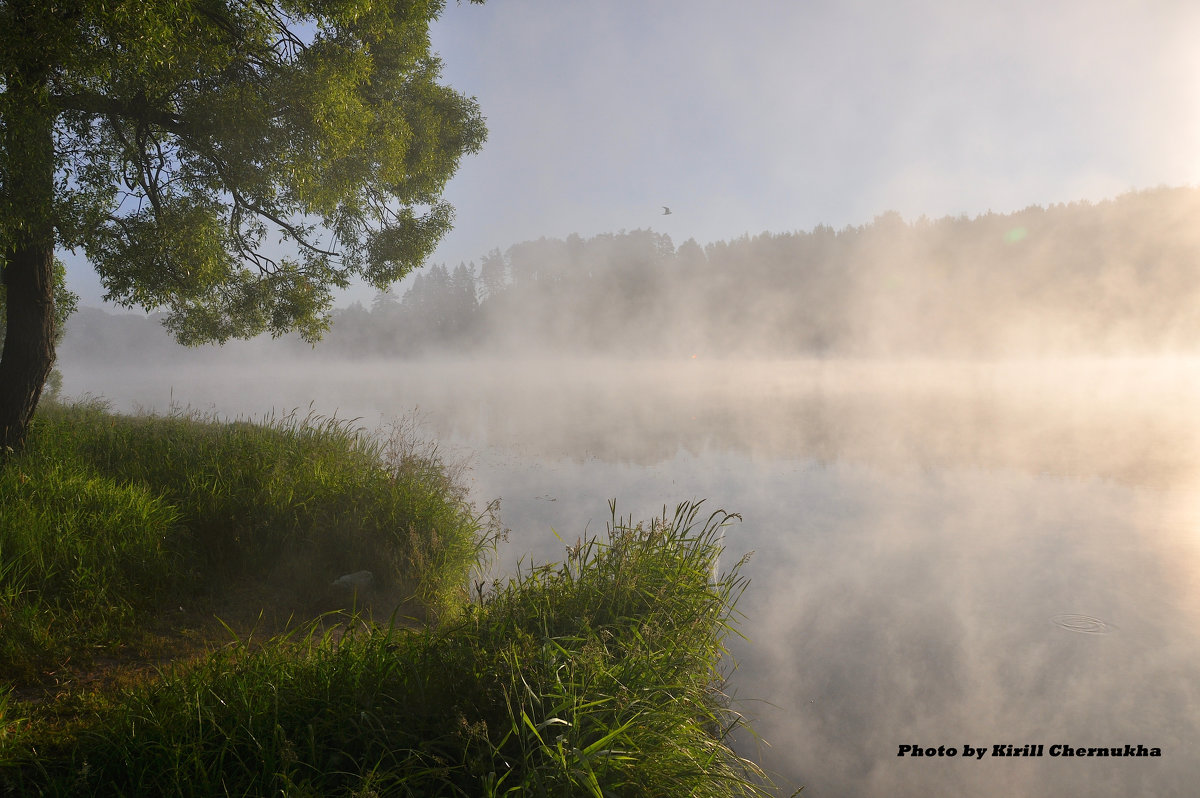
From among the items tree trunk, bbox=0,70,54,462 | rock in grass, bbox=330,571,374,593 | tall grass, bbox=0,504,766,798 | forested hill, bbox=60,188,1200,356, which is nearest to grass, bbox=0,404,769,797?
tall grass, bbox=0,504,766,798

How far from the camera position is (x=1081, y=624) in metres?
6.68

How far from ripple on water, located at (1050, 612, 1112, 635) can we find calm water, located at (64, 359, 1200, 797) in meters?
0.03

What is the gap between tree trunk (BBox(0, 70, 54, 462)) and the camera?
642 centimetres

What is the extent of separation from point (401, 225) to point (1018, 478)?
14885 millimetres

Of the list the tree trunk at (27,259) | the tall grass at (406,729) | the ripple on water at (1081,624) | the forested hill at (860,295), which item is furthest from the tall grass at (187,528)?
the forested hill at (860,295)

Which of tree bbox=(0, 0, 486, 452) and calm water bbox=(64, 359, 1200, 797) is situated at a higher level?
tree bbox=(0, 0, 486, 452)

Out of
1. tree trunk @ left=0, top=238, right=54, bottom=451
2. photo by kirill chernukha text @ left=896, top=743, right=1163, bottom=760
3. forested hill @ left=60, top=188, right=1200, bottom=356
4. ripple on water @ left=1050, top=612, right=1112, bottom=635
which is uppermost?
forested hill @ left=60, top=188, right=1200, bottom=356

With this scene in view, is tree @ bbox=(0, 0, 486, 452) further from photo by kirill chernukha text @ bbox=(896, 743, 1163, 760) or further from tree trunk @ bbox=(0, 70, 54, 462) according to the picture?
photo by kirill chernukha text @ bbox=(896, 743, 1163, 760)

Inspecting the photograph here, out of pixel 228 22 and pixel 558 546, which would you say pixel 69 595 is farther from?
pixel 228 22

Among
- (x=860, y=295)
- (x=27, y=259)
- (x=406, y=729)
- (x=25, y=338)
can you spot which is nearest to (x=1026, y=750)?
(x=406, y=729)

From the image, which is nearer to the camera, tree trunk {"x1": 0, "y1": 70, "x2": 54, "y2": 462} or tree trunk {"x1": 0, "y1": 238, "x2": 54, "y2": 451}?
tree trunk {"x1": 0, "y1": 70, "x2": 54, "y2": 462}

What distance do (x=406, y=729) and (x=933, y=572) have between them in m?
7.71

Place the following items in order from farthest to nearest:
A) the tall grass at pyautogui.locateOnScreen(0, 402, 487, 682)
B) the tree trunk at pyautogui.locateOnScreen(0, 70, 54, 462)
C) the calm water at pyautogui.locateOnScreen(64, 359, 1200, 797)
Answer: the tree trunk at pyautogui.locateOnScreen(0, 70, 54, 462), the calm water at pyautogui.locateOnScreen(64, 359, 1200, 797), the tall grass at pyautogui.locateOnScreen(0, 402, 487, 682)

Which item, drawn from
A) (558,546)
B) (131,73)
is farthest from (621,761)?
(131,73)
